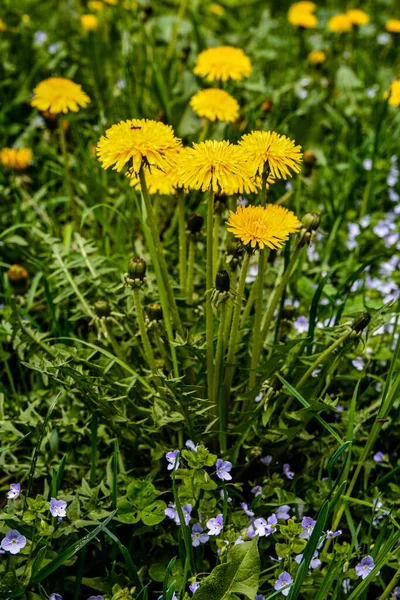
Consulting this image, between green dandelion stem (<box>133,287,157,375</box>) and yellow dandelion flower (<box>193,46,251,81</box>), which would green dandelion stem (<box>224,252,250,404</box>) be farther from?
yellow dandelion flower (<box>193,46,251,81</box>)

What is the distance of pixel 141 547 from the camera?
1.54 m

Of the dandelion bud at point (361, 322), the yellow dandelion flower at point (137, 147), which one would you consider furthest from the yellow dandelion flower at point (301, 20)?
the dandelion bud at point (361, 322)

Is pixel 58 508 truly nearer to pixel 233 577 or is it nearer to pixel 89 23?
pixel 233 577

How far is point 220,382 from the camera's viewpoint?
1510 mm

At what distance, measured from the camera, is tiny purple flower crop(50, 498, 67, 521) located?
1366 mm

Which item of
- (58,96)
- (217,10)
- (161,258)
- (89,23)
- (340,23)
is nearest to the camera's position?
(161,258)

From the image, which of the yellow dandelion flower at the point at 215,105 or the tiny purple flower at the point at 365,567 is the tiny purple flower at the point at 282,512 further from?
the yellow dandelion flower at the point at 215,105

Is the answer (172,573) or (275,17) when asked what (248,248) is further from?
(275,17)

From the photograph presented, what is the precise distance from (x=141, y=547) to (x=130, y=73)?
2034 millimetres

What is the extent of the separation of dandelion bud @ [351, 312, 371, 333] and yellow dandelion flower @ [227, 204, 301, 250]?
0.85ft

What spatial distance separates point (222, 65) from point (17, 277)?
0.98m

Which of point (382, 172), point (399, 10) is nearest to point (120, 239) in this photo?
point (382, 172)

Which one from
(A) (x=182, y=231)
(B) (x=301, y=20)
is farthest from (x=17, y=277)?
(B) (x=301, y=20)

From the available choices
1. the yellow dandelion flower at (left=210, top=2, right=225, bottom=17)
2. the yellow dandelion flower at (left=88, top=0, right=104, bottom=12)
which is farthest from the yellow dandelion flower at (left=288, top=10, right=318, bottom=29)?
the yellow dandelion flower at (left=88, top=0, right=104, bottom=12)
